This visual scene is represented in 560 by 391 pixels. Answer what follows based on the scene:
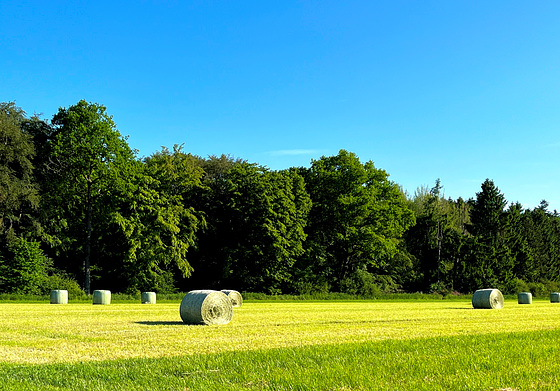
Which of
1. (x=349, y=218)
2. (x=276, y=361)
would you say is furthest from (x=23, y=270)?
(x=276, y=361)

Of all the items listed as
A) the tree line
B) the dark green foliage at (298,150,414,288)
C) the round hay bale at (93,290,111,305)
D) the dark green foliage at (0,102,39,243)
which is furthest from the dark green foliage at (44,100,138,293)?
the dark green foliage at (298,150,414,288)

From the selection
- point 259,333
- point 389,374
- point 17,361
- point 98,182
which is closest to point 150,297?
point 98,182

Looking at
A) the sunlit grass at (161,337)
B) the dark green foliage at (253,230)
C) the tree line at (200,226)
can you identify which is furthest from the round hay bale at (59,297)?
the dark green foliage at (253,230)

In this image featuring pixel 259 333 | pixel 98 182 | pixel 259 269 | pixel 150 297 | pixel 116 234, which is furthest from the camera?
pixel 259 269

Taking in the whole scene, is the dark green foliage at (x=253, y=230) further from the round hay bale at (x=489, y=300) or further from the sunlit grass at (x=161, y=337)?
the sunlit grass at (x=161, y=337)

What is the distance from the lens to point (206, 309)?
67.2 feet

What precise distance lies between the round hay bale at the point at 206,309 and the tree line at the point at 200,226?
31474mm

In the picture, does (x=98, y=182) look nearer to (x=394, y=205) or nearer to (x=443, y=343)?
(x=394, y=205)

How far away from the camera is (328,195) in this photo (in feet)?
232

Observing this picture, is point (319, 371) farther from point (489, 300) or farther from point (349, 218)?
point (349, 218)

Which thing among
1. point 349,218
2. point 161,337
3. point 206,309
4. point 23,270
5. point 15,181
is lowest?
point 161,337

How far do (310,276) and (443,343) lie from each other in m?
53.1

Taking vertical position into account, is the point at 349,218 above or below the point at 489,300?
above

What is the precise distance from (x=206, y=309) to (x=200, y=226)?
4399 centimetres
